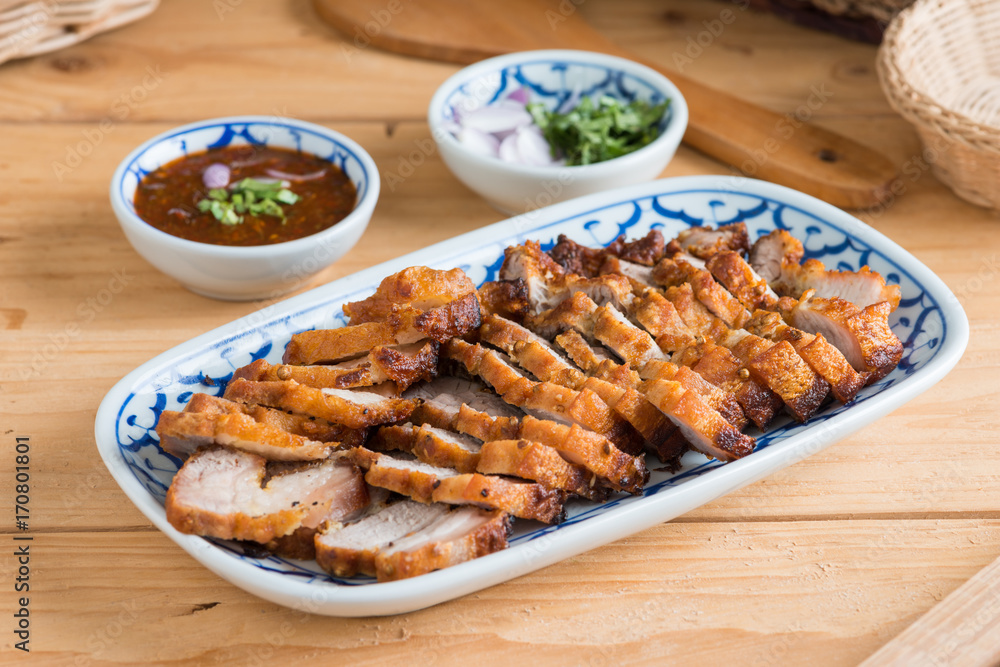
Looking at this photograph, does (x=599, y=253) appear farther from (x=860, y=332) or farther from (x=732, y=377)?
(x=860, y=332)

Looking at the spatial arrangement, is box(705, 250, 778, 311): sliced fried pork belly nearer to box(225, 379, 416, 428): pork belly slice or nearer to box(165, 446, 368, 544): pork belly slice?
box(225, 379, 416, 428): pork belly slice

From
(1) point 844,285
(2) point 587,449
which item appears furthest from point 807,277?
(2) point 587,449

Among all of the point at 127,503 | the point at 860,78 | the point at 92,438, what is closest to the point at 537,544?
the point at 127,503

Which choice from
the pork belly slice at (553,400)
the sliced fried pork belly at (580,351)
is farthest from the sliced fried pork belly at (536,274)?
the pork belly slice at (553,400)

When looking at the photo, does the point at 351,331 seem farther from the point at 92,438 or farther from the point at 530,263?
the point at 92,438

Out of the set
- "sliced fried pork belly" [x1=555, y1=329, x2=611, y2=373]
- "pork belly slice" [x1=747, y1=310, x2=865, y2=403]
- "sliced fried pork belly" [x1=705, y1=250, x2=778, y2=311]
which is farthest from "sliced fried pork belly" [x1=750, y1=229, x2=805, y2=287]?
"sliced fried pork belly" [x1=555, y1=329, x2=611, y2=373]

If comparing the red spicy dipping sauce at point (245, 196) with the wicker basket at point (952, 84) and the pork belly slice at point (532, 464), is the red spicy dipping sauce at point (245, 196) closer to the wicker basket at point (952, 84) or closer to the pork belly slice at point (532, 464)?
the pork belly slice at point (532, 464)

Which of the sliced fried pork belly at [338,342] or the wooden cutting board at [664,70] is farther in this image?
the wooden cutting board at [664,70]

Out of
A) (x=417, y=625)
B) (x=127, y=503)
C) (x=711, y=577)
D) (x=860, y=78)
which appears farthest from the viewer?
(x=860, y=78)
